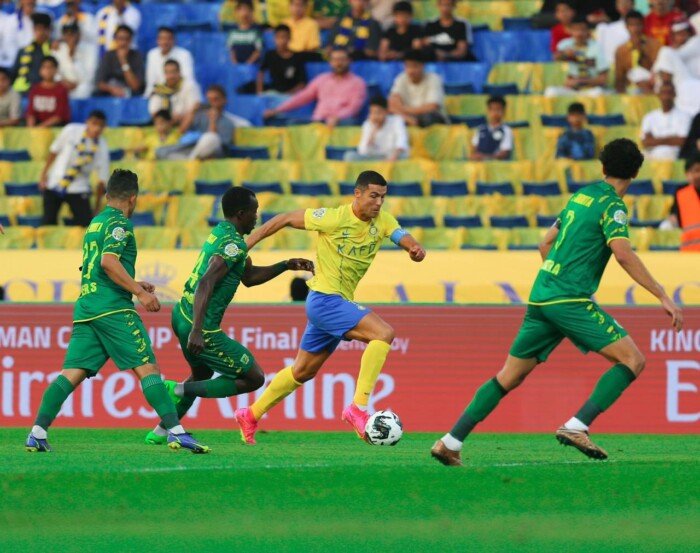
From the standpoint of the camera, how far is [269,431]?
47.1 ft

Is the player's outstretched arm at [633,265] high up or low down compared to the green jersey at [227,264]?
up

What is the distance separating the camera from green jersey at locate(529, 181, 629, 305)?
9516mm

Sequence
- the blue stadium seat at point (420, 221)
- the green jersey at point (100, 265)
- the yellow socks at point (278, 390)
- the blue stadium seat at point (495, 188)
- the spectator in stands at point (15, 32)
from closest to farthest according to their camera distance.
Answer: the green jersey at point (100, 265), the yellow socks at point (278, 390), the blue stadium seat at point (420, 221), the blue stadium seat at point (495, 188), the spectator in stands at point (15, 32)

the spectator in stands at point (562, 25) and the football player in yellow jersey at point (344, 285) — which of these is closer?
the football player in yellow jersey at point (344, 285)

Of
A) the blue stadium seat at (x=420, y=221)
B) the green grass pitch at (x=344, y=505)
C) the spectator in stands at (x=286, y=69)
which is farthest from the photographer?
the spectator in stands at (x=286, y=69)

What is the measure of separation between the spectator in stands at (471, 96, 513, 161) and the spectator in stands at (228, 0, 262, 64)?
387 cm

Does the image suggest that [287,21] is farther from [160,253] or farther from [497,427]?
[497,427]

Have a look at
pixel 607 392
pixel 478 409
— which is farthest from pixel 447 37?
pixel 478 409

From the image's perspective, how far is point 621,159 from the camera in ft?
31.6

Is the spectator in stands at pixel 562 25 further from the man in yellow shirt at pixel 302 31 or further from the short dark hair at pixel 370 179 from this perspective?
the short dark hair at pixel 370 179

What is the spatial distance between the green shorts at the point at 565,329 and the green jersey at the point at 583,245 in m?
0.06

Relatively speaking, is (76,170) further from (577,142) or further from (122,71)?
(577,142)

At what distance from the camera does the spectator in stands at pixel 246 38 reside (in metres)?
21.5

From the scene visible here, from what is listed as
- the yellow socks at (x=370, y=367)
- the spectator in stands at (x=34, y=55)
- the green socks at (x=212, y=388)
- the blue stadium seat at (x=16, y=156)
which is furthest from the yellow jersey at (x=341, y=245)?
the spectator in stands at (x=34, y=55)
